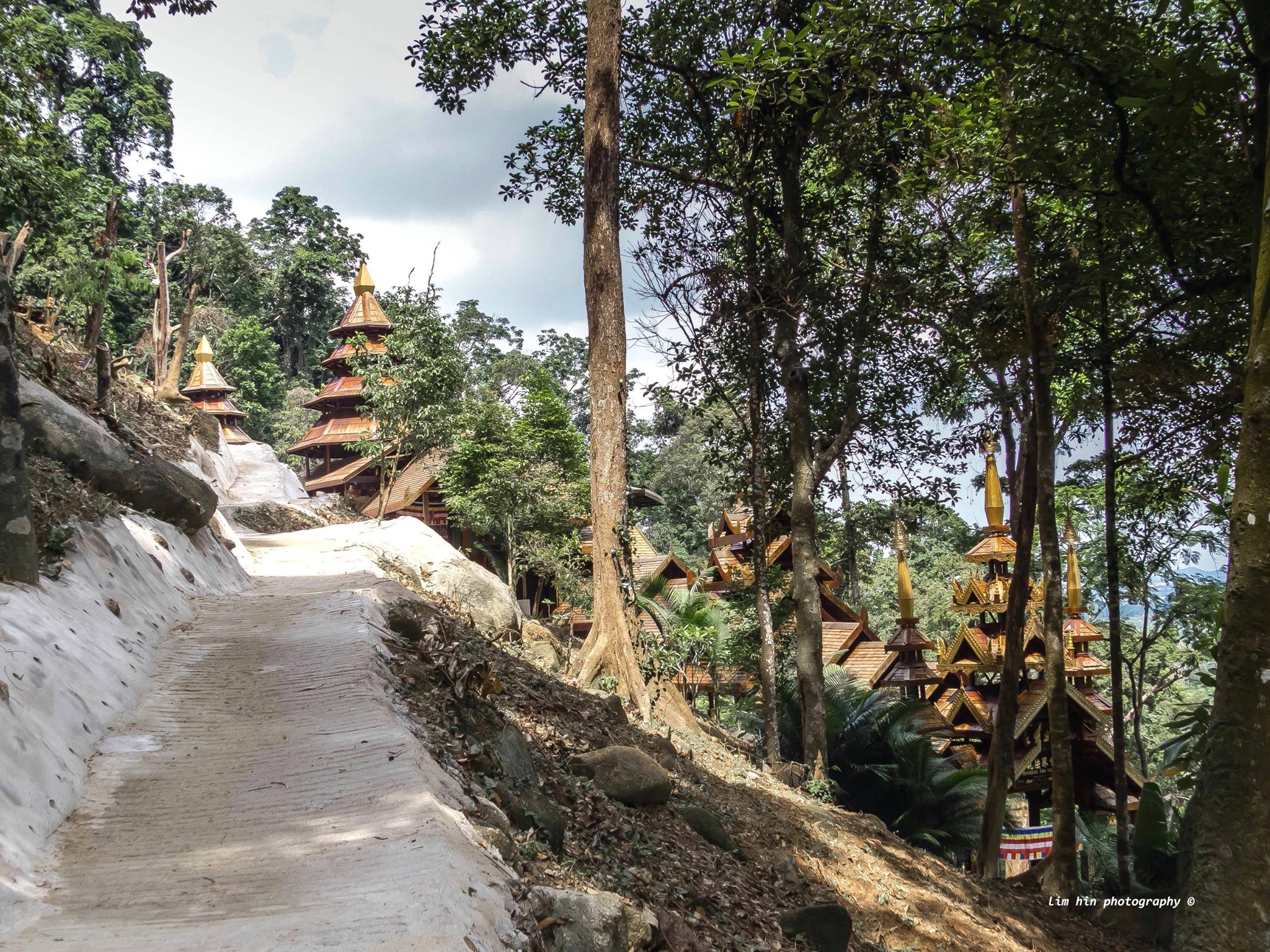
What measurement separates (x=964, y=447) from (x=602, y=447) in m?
6.12

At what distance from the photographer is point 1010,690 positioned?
436 inches

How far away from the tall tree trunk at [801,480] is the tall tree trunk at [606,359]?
282cm

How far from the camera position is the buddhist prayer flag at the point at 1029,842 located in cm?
1783

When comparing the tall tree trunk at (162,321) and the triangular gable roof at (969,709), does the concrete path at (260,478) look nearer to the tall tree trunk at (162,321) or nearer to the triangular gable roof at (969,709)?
the tall tree trunk at (162,321)

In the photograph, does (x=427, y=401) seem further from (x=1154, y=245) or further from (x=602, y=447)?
(x=1154, y=245)

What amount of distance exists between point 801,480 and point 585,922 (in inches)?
350

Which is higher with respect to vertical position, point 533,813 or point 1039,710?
point 533,813

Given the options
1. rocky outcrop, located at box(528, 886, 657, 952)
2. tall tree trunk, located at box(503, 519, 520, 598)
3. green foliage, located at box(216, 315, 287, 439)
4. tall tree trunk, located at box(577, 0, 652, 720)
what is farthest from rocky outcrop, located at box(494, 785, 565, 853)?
green foliage, located at box(216, 315, 287, 439)

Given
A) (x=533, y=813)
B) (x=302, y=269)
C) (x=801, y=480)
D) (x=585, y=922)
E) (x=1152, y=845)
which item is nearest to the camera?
(x=585, y=922)

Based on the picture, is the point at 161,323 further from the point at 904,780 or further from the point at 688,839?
the point at 688,839

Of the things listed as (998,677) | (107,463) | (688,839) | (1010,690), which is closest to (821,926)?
(688,839)

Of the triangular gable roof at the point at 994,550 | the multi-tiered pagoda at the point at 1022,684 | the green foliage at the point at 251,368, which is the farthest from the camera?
the green foliage at the point at 251,368

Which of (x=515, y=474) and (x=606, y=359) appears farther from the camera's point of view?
(x=515, y=474)

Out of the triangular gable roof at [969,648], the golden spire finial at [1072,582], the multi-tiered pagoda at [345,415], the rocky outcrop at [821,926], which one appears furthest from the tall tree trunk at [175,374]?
the rocky outcrop at [821,926]
